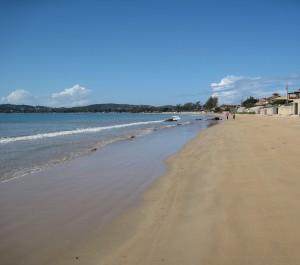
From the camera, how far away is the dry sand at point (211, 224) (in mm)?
3799

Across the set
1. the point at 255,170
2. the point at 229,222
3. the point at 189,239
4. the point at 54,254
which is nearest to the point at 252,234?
the point at 229,222

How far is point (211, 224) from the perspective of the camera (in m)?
4.81

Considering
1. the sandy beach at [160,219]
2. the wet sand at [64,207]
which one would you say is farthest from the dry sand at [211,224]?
the wet sand at [64,207]

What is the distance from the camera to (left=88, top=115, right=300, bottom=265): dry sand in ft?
12.5

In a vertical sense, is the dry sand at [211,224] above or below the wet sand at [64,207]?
above

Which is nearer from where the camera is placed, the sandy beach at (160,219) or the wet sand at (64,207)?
the sandy beach at (160,219)

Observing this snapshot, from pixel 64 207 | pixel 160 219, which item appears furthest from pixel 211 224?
pixel 64 207

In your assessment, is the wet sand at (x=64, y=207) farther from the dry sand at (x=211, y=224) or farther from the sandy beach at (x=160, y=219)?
the dry sand at (x=211, y=224)

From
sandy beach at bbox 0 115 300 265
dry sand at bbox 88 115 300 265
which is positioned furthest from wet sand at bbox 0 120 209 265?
dry sand at bbox 88 115 300 265

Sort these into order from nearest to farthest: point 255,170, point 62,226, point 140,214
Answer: point 62,226
point 140,214
point 255,170

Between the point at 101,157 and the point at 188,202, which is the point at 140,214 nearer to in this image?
the point at 188,202

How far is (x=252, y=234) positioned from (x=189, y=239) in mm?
858

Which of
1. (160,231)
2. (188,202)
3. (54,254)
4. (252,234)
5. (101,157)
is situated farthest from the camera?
(101,157)

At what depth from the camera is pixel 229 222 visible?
4848 millimetres
